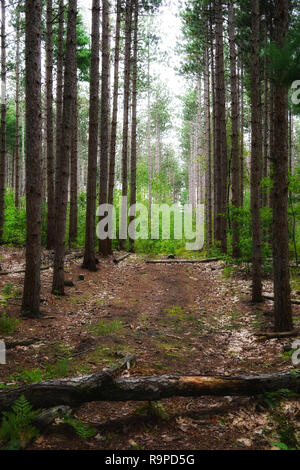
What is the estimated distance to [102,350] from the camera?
557 centimetres

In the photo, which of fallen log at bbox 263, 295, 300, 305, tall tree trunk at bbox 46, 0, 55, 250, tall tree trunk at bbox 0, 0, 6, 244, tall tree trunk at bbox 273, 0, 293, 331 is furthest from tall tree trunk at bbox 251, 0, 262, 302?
tall tree trunk at bbox 0, 0, 6, 244

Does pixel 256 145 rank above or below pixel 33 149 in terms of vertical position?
above

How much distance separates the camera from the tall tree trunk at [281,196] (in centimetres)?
556

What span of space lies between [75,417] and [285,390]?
2.36m

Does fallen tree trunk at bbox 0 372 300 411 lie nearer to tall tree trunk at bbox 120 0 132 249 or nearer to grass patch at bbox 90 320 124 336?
grass patch at bbox 90 320 124 336

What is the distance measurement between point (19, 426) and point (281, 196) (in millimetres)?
5010

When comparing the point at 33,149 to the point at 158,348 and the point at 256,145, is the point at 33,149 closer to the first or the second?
the point at 158,348

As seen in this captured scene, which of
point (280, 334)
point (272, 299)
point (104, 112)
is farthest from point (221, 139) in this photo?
point (280, 334)

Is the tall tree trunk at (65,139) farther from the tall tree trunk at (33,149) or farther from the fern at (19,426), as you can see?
the fern at (19,426)

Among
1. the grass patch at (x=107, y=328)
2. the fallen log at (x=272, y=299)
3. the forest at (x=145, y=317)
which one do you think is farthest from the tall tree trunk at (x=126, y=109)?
the grass patch at (x=107, y=328)

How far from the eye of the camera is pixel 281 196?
230 inches

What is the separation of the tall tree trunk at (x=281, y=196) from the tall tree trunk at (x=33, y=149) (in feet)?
14.5

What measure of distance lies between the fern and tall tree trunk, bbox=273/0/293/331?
4449mm
